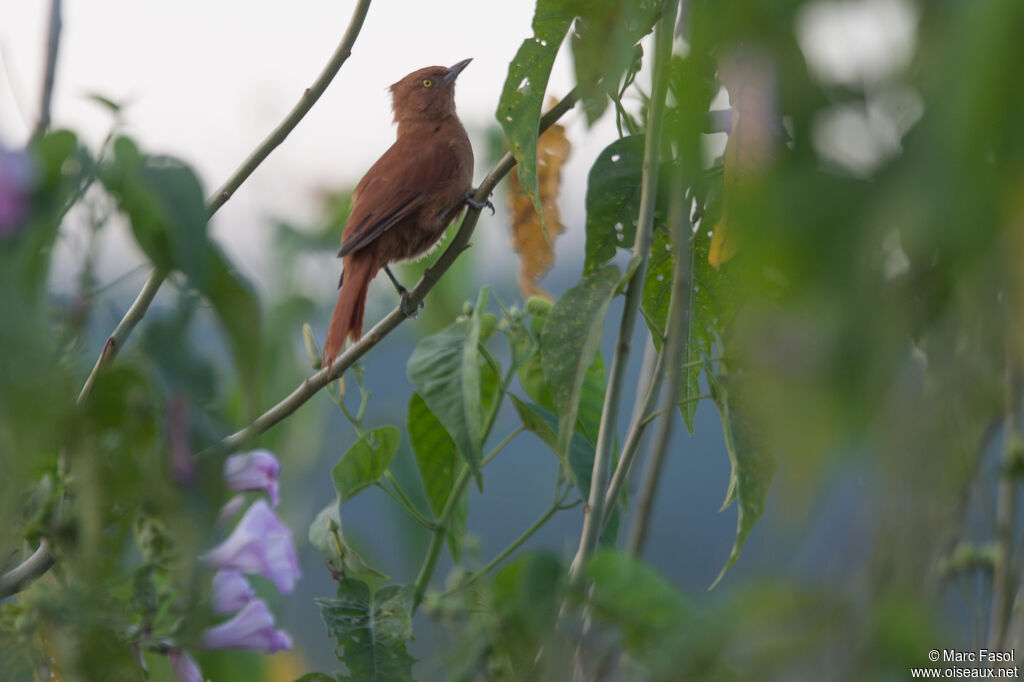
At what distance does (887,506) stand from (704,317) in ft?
3.00

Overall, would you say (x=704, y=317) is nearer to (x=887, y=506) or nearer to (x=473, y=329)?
(x=473, y=329)

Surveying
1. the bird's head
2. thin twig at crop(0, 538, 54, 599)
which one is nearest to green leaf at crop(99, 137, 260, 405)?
thin twig at crop(0, 538, 54, 599)

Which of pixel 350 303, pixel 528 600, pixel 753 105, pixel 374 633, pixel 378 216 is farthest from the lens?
pixel 378 216

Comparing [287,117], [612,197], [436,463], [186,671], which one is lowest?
[186,671]

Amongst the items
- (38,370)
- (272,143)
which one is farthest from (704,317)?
(38,370)

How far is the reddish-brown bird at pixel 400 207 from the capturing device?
2.40 metres

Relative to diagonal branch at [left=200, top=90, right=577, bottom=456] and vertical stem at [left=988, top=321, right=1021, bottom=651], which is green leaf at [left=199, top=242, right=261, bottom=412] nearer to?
diagonal branch at [left=200, top=90, right=577, bottom=456]

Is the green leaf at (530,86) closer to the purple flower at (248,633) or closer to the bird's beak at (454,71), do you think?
the purple flower at (248,633)

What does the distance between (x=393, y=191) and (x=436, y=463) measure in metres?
1.31

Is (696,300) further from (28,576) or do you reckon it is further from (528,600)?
(28,576)

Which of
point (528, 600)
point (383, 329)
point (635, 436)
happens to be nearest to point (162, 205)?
point (528, 600)

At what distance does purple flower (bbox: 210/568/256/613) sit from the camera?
0.96 m

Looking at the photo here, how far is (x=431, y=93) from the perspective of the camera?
3.09 m

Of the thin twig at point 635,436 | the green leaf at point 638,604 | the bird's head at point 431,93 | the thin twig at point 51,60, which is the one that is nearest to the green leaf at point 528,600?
the green leaf at point 638,604
